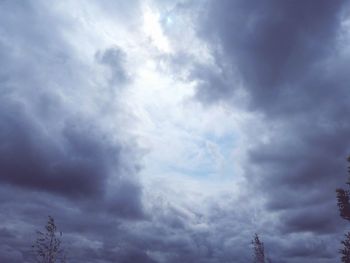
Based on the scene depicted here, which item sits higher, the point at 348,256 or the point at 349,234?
the point at 349,234

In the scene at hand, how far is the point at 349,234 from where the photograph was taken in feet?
160

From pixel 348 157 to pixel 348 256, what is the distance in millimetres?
13698

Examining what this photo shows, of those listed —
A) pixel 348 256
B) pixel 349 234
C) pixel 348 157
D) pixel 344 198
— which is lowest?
pixel 348 256

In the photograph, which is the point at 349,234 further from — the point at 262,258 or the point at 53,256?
the point at 53,256

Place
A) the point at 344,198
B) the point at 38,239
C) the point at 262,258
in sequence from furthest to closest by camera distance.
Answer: the point at 262,258, the point at 38,239, the point at 344,198

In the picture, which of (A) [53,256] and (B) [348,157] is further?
(A) [53,256]

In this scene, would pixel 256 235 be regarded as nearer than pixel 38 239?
No

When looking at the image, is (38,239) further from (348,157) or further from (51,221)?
(348,157)

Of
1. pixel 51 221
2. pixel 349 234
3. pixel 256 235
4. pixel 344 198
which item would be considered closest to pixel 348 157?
pixel 344 198

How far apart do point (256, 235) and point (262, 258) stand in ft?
15.9

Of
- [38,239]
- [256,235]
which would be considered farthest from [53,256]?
[256,235]

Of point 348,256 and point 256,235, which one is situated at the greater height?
point 256,235

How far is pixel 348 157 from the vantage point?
46.8 metres

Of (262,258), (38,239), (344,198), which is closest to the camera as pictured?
(344,198)
